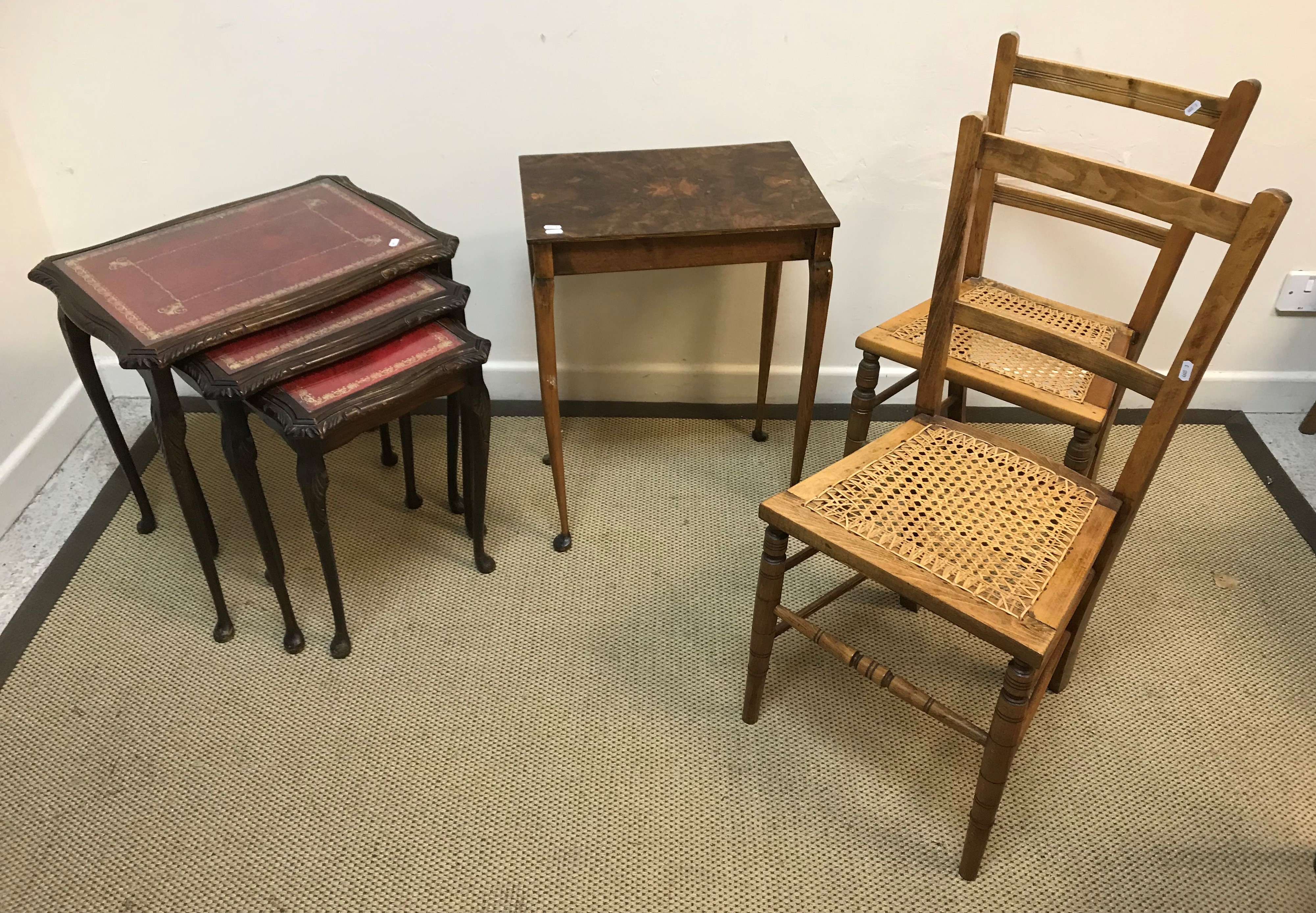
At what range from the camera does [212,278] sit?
156cm

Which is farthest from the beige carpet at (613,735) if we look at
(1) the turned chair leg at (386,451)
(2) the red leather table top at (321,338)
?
(2) the red leather table top at (321,338)

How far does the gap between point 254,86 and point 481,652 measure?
126 cm

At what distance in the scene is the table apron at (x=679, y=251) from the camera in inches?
64.3

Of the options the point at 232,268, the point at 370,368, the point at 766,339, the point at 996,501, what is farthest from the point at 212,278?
the point at 996,501

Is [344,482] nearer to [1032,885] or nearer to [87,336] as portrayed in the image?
[87,336]

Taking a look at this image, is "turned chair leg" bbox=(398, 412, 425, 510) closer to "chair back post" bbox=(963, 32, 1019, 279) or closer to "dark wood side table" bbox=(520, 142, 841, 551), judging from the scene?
"dark wood side table" bbox=(520, 142, 841, 551)

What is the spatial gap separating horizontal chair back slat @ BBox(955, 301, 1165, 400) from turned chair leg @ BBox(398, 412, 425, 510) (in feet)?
3.67

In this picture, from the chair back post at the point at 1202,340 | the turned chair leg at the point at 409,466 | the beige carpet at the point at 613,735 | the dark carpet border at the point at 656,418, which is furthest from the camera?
the turned chair leg at the point at 409,466

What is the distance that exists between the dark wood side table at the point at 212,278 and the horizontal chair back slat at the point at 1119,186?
917 millimetres

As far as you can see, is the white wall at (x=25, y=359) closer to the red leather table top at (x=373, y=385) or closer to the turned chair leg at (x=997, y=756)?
the red leather table top at (x=373, y=385)

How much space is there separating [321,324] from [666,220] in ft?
1.96

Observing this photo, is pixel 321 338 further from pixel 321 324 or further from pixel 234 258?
pixel 234 258

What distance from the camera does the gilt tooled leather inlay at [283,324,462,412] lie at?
147 cm

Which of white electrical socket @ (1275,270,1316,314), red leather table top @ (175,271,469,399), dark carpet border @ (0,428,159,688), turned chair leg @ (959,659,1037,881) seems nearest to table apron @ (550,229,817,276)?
red leather table top @ (175,271,469,399)
